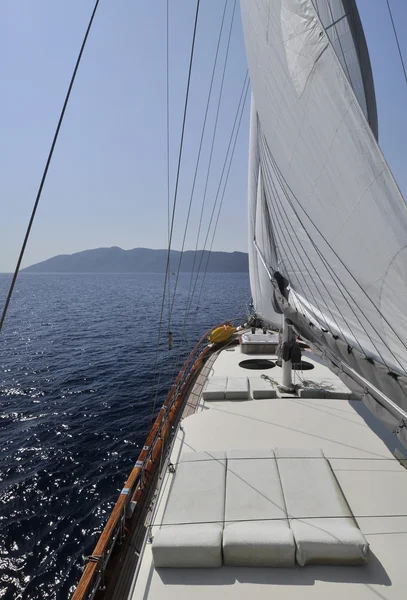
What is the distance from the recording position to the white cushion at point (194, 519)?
3961mm

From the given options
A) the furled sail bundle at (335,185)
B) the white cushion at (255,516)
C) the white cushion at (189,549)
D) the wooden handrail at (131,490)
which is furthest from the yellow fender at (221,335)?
the white cushion at (189,549)

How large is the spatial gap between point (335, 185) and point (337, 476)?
15.8 ft

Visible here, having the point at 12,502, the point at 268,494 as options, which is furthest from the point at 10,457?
the point at 268,494

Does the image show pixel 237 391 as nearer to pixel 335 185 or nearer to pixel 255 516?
pixel 255 516

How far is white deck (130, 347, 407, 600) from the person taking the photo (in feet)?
12.4

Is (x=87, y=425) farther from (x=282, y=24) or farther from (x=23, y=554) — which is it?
(x=282, y=24)

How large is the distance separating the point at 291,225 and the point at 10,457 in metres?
13.6

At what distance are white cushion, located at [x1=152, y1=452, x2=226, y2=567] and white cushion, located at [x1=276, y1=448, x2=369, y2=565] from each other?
1.01 metres

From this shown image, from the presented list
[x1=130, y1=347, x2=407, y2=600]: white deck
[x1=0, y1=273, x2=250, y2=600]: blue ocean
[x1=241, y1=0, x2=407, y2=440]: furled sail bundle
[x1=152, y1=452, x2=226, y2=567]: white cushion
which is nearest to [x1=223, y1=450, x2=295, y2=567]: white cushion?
[x1=152, y1=452, x2=226, y2=567]: white cushion

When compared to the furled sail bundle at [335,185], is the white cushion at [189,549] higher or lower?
lower

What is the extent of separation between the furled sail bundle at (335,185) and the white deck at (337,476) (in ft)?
7.16

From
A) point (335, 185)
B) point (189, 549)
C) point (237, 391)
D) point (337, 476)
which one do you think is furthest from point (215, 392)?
point (335, 185)

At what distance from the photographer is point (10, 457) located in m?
12.4

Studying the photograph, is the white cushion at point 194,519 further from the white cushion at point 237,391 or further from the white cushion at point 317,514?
the white cushion at point 237,391
